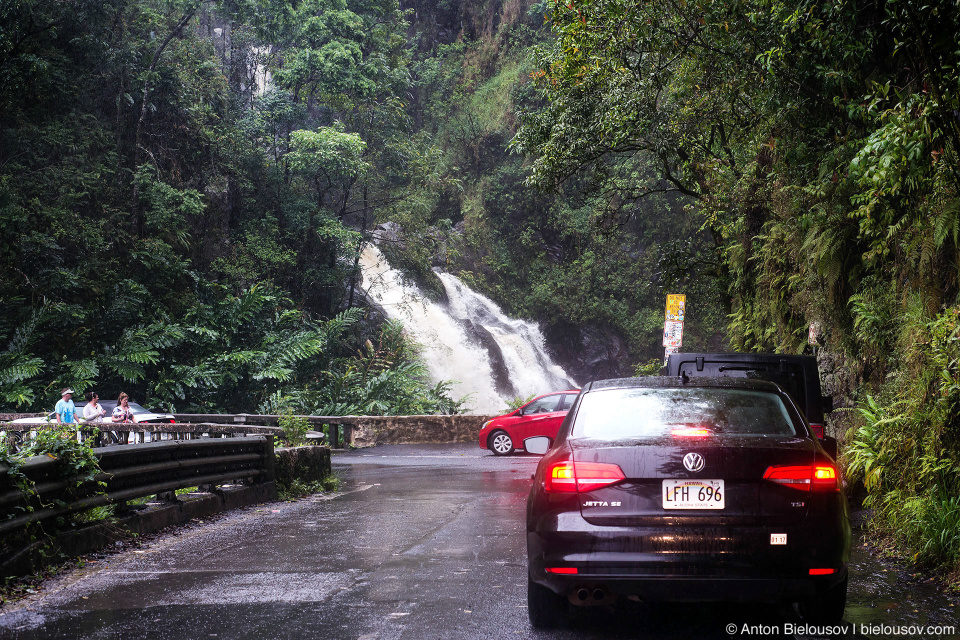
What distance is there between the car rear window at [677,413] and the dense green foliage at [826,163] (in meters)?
2.66

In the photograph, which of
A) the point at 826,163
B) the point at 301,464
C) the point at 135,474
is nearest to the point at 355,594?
the point at 135,474

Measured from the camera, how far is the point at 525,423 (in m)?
22.1

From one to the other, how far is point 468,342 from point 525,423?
19.3m

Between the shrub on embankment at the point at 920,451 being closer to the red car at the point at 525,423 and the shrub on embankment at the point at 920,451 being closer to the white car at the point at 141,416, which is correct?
the red car at the point at 525,423

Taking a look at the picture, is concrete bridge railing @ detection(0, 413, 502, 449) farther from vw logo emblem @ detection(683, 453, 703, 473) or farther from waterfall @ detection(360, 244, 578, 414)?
vw logo emblem @ detection(683, 453, 703, 473)

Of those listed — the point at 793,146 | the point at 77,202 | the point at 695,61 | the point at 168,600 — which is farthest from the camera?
the point at 77,202

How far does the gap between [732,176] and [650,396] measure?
43.5 feet

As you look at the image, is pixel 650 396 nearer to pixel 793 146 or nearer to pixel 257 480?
pixel 257 480

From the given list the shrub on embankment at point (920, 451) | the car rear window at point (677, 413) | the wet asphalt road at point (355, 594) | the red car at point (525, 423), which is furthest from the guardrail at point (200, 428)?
the shrub on embankment at point (920, 451)

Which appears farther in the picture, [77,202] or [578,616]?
[77,202]

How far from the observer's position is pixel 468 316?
143 feet

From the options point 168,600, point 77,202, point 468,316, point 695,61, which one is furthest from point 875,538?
point 468,316

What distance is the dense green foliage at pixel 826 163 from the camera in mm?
8016

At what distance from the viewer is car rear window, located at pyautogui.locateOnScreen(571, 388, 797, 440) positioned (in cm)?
530
